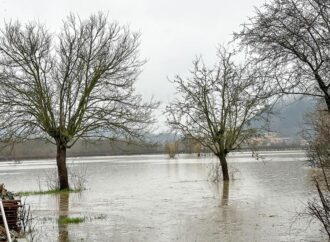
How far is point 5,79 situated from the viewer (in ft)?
83.2

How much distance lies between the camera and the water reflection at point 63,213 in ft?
41.5

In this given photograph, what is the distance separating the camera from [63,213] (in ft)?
57.7

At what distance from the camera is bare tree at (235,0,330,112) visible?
8.92 meters

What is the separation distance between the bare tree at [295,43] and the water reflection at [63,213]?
21.7 ft

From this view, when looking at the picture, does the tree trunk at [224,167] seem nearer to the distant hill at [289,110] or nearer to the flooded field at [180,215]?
the distant hill at [289,110]

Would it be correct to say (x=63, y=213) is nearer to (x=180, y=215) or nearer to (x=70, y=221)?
(x=70, y=221)

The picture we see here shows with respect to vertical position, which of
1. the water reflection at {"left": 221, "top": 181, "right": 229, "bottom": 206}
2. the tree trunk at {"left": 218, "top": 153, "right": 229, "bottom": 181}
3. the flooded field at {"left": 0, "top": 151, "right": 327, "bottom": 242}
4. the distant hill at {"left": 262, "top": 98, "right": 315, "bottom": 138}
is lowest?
the flooded field at {"left": 0, "top": 151, "right": 327, "bottom": 242}

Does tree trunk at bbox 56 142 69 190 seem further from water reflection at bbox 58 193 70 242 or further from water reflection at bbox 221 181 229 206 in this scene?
water reflection at bbox 221 181 229 206

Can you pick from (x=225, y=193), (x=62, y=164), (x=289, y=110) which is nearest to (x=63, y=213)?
(x=289, y=110)

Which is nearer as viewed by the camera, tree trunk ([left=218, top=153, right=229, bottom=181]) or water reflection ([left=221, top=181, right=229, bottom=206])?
water reflection ([left=221, top=181, right=229, bottom=206])

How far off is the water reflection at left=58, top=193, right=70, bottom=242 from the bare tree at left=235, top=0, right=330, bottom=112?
21.7 feet

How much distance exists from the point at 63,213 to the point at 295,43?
1129 cm

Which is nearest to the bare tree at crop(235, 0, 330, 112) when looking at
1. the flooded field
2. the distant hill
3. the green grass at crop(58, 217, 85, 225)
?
the distant hill

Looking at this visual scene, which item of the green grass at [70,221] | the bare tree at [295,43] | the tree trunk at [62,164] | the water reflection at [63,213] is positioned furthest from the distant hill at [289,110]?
the tree trunk at [62,164]
